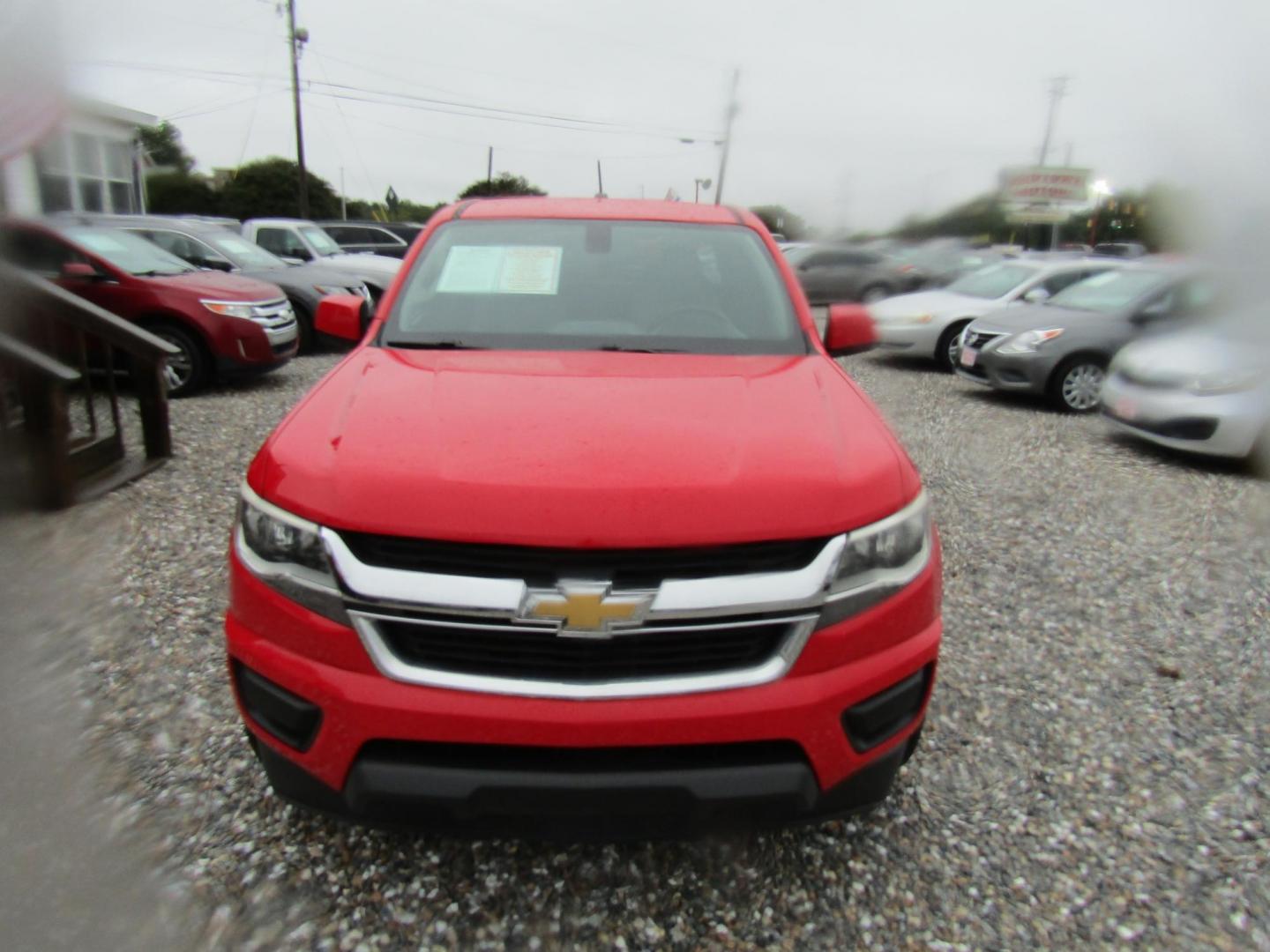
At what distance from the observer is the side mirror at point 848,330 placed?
10.5 ft

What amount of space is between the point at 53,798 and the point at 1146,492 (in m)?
5.90

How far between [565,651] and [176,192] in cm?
129

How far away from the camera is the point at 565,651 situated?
5.65ft

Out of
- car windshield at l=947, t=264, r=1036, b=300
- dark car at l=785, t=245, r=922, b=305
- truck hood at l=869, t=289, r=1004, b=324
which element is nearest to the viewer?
truck hood at l=869, t=289, r=1004, b=324

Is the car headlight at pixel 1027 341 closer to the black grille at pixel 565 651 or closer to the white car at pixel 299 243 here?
the black grille at pixel 565 651

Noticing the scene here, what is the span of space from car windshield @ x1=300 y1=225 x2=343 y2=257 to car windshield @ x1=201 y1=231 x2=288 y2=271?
8.68ft

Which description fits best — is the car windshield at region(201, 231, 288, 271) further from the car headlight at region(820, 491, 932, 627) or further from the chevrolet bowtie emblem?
the car headlight at region(820, 491, 932, 627)

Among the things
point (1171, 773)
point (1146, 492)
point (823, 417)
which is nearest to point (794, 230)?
point (823, 417)

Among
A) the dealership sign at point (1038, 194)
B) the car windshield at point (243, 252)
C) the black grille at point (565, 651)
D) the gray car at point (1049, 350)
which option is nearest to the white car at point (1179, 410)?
the gray car at point (1049, 350)

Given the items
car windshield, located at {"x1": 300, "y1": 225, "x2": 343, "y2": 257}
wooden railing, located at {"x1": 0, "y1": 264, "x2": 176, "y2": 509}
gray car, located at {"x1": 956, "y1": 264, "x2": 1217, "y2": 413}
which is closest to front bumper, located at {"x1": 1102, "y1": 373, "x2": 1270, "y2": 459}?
gray car, located at {"x1": 956, "y1": 264, "x2": 1217, "y2": 413}

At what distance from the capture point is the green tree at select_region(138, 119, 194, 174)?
1568 mm

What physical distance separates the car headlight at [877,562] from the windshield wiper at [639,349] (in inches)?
39.0

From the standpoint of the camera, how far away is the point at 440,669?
1.74 m

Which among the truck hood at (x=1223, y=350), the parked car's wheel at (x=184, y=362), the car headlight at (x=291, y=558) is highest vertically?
the truck hood at (x=1223, y=350)
